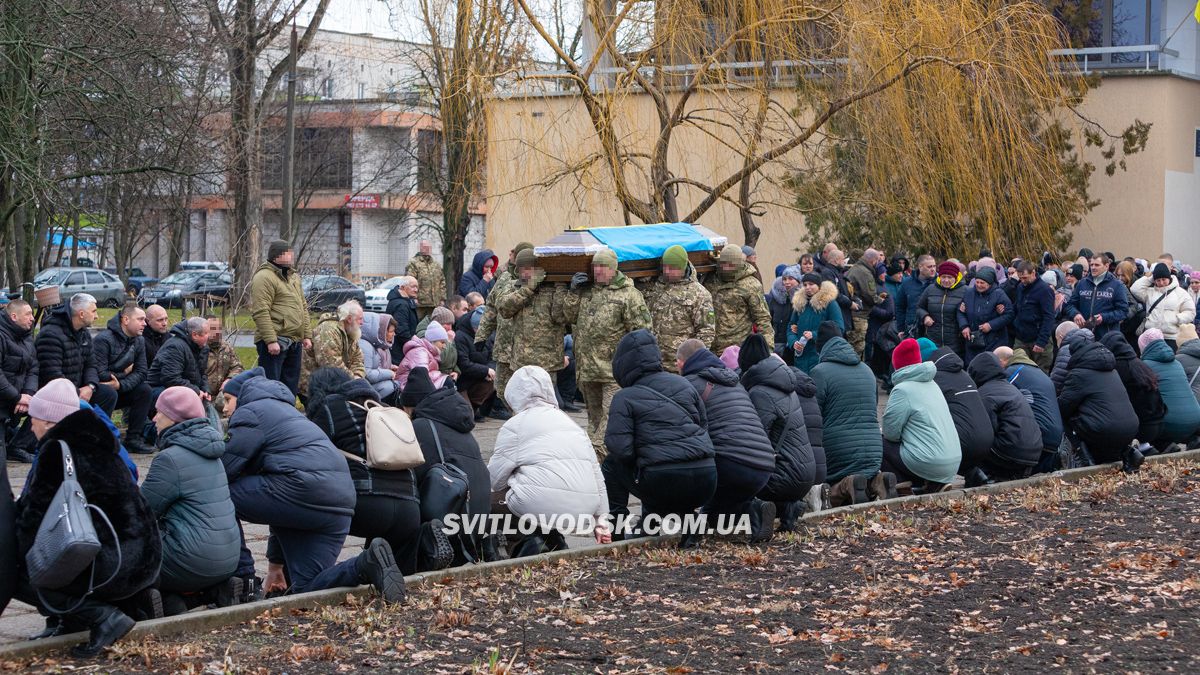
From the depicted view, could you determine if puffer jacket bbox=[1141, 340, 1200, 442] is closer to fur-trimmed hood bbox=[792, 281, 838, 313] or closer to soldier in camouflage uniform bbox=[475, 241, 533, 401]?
fur-trimmed hood bbox=[792, 281, 838, 313]

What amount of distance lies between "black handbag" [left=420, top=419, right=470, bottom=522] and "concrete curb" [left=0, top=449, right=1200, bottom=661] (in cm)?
35

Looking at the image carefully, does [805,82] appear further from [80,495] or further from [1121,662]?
[80,495]

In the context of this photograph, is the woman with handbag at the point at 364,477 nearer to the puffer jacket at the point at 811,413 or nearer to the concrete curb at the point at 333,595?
the concrete curb at the point at 333,595

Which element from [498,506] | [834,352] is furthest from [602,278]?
[498,506]

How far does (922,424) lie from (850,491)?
0.84 metres

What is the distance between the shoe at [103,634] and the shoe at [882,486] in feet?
21.2

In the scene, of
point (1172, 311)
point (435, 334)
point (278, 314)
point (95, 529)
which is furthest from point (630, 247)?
point (1172, 311)

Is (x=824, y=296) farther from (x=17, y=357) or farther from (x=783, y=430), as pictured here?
(x=17, y=357)

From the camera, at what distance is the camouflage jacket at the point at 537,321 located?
13.4 metres

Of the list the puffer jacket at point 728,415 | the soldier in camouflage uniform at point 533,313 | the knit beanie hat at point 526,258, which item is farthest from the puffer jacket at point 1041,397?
the knit beanie hat at point 526,258

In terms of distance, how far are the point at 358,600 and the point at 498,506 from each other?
64.9 inches

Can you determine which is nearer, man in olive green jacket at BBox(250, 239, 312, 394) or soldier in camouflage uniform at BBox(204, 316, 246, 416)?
soldier in camouflage uniform at BBox(204, 316, 246, 416)

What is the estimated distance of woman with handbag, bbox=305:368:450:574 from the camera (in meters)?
8.07

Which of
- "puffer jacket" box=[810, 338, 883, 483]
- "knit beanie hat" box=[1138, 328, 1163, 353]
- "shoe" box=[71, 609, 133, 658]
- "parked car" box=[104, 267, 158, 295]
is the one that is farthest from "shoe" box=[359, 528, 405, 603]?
"parked car" box=[104, 267, 158, 295]
